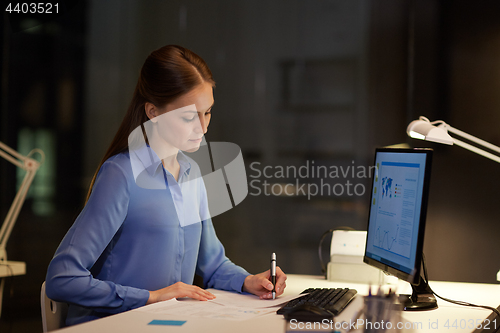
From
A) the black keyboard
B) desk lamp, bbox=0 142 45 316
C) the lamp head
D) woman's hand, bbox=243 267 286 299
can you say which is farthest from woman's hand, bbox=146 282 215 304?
desk lamp, bbox=0 142 45 316

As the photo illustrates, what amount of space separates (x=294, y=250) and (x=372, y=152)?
71 centimetres

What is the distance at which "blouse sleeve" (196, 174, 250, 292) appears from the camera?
154 cm

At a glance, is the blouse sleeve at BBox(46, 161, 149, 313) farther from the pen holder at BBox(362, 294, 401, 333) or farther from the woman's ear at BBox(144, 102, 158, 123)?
the pen holder at BBox(362, 294, 401, 333)

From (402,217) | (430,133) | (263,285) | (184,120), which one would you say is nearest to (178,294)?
(263,285)

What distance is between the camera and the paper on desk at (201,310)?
1171 mm

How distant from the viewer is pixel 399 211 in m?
1.33

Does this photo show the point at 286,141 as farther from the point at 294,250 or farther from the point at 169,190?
the point at 169,190

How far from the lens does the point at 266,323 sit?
3.62 ft

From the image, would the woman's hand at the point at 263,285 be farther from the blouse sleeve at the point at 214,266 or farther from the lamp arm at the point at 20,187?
the lamp arm at the point at 20,187

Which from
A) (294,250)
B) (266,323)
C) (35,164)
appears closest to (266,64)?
(294,250)

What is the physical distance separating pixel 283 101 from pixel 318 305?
161cm

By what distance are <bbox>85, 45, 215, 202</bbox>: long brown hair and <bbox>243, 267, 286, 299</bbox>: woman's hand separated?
615 millimetres

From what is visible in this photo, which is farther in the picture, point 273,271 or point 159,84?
point 159,84

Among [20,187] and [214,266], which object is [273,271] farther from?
[20,187]
